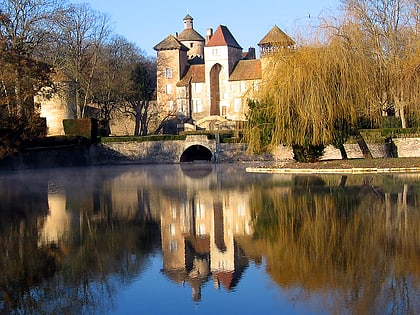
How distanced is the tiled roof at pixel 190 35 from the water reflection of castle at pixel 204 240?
62628mm

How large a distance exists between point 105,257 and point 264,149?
1793cm

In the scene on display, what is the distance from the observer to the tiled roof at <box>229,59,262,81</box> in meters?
57.2

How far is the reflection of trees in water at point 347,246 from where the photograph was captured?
7.08 m

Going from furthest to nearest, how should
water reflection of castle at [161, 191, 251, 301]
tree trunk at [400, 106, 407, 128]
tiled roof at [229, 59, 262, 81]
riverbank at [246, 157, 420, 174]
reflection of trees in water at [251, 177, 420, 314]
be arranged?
1. tiled roof at [229, 59, 262, 81]
2. tree trunk at [400, 106, 407, 128]
3. riverbank at [246, 157, 420, 174]
4. water reflection of castle at [161, 191, 251, 301]
5. reflection of trees in water at [251, 177, 420, 314]

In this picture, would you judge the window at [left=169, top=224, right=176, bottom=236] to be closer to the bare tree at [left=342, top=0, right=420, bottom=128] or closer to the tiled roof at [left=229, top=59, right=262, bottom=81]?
the bare tree at [left=342, top=0, right=420, bottom=128]

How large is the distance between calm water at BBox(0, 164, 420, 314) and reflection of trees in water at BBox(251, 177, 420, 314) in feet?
0.07

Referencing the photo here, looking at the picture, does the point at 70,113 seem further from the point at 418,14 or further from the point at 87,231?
the point at 87,231

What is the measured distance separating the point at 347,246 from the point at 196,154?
3566 centimetres

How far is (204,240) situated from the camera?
1094cm

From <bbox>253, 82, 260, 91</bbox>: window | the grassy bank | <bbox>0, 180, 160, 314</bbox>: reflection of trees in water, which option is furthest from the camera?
<bbox>253, 82, 260, 91</bbox>: window

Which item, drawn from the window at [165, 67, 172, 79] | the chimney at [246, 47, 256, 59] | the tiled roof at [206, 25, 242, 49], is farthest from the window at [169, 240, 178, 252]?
the chimney at [246, 47, 256, 59]

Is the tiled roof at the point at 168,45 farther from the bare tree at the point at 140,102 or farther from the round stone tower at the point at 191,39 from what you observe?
the round stone tower at the point at 191,39

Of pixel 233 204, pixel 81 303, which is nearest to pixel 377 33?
pixel 233 204

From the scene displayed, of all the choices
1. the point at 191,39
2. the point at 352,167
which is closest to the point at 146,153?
the point at 352,167
